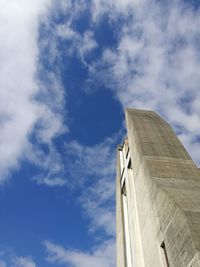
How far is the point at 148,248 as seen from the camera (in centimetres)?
1052

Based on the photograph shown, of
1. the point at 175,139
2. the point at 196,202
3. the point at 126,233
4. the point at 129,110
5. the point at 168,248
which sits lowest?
the point at 168,248

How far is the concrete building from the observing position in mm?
7409

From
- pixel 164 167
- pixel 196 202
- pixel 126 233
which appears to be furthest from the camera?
pixel 126 233

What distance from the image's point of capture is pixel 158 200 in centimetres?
947

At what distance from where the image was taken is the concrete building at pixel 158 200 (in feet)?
24.3

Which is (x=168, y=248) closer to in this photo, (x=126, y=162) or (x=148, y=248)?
(x=148, y=248)

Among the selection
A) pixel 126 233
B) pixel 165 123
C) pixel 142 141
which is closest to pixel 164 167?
pixel 142 141

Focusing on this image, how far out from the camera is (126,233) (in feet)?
55.4

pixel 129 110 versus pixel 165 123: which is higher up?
pixel 129 110

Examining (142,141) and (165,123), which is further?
(165,123)

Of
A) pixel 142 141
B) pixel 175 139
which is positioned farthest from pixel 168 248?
pixel 175 139

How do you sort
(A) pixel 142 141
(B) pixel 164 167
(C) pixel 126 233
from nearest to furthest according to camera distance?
1. (B) pixel 164 167
2. (A) pixel 142 141
3. (C) pixel 126 233

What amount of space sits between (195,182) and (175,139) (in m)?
4.34

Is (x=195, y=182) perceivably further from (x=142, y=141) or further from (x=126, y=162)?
(x=126, y=162)
